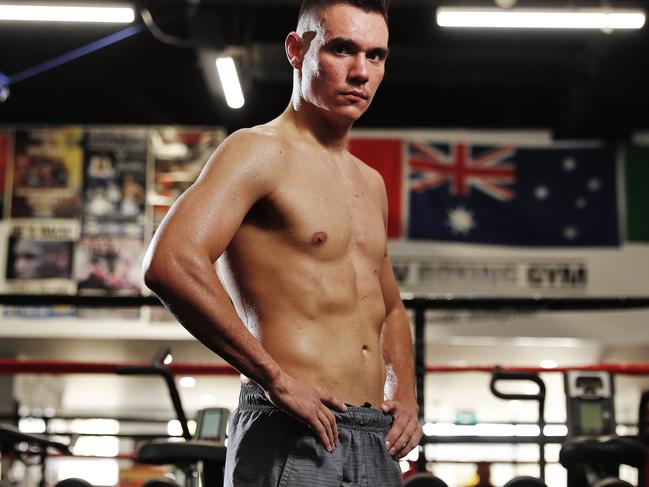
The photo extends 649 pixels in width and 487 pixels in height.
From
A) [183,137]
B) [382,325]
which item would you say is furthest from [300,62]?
[183,137]

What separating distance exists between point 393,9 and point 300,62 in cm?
610

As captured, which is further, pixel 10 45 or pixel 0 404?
pixel 0 404

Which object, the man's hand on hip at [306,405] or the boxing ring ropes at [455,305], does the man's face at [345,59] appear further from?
the boxing ring ropes at [455,305]

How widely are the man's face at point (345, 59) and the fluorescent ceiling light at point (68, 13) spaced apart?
4.85 metres

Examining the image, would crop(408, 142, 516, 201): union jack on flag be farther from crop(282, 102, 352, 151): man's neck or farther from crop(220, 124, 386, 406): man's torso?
crop(220, 124, 386, 406): man's torso

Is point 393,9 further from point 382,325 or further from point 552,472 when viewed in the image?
point 552,472

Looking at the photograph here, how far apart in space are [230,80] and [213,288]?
595 centimetres

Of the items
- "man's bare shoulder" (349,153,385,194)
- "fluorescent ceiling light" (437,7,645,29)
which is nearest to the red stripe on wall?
"fluorescent ceiling light" (437,7,645,29)

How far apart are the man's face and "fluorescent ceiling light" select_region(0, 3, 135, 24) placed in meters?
4.85

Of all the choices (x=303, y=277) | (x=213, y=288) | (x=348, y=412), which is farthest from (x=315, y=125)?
(x=348, y=412)

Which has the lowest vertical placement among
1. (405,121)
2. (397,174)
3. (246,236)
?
(246,236)

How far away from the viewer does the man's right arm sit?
4.48 ft

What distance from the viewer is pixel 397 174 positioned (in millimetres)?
8672

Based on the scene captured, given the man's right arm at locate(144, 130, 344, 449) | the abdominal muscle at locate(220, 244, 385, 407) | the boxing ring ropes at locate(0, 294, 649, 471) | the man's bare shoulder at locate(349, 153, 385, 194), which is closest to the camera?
the man's right arm at locate(144, 130, 344, 449)
